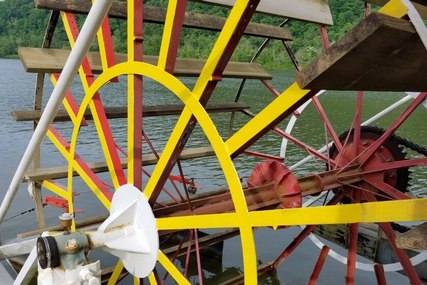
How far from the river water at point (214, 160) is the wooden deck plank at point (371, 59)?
10.1 ft

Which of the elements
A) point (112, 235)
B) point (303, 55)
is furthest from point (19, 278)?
point (303, 55)

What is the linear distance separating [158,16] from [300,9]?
4.87 feet

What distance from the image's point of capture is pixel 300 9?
4844mm

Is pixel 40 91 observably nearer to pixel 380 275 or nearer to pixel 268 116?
pixel 268 116

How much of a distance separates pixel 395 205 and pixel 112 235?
5.14 ft

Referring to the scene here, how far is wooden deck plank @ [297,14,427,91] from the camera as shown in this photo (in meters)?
1.47

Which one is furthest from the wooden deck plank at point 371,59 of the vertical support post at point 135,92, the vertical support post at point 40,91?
the vertical support post at point 40,91

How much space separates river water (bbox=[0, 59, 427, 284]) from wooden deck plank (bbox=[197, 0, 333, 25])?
4.89 feet

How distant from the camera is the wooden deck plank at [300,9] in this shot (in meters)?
4.47

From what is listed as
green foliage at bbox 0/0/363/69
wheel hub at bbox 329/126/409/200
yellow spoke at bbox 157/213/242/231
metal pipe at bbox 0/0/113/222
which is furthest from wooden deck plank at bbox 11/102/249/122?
green foliage at bbox 0/0/363/69

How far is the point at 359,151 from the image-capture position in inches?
161

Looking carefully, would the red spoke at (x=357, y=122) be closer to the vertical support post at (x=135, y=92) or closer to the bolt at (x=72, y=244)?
the vertical support post at (x=135, y=92)

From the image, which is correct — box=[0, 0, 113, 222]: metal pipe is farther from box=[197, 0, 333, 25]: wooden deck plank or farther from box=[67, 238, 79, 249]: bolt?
box=[197, 0, 333, 25]: wooden deck plank

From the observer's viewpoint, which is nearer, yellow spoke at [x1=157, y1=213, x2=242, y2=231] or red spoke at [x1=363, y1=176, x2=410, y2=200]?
yellow spoke at [x1=157, y1=213, x2=242, y2=231]
